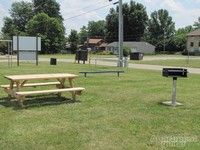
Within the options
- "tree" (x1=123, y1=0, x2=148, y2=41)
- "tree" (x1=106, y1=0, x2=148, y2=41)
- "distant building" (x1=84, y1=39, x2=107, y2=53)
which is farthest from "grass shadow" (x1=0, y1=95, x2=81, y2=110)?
"distant building" (x1=84, y1=39, x2=107, y2=53)

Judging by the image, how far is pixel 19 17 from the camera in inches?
3757

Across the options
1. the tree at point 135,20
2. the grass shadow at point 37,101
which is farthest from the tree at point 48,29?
the grass shadow at point 37,101

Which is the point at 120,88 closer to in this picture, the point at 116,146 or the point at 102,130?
the point at 102,130

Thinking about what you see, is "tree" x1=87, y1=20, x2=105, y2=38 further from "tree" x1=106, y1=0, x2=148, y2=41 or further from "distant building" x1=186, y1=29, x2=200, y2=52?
"distant building" x1=186, y1=29, x2=200, y2=52

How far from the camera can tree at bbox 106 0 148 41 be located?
295 feet

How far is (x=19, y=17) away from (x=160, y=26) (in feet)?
150

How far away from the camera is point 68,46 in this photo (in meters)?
90.2

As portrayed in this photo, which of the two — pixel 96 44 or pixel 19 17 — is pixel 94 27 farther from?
pixel 19 17

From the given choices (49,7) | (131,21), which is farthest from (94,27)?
(49,7)

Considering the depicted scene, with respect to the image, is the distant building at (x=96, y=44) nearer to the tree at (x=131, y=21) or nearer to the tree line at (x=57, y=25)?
the tree line at (x=57, y=25)

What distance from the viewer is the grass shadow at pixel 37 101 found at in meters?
7.94

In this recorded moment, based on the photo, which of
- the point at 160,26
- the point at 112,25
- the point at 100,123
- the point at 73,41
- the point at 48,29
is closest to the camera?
the point at 100,123

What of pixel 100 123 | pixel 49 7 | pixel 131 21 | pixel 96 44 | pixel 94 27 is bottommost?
pixel 100 123

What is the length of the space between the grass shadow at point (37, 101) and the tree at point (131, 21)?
81752mm
